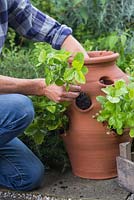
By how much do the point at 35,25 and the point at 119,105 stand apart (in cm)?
72

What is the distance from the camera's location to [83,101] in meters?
2.98

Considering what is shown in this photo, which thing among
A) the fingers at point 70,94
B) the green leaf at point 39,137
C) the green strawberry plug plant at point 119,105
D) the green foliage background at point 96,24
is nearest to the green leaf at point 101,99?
the green strawberry plug plant at point 119,105

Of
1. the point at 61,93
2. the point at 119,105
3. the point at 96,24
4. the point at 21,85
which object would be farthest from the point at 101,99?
the point at 96,24

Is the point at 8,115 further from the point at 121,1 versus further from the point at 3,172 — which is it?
the point at 121,1

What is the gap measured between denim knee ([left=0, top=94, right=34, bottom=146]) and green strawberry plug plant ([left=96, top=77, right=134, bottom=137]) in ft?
1.16

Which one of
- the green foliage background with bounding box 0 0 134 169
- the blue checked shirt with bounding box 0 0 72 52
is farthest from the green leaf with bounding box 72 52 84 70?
the green foliage background with bounding box 0 0 134 169

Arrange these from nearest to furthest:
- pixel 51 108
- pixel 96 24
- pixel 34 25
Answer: pixel 51 108 → pixel 34 25 → pixel 96 24

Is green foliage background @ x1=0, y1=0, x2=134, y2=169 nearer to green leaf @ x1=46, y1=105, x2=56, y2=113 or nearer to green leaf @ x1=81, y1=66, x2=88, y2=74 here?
green leaf @ x1=46, y1=105, x2=56, y2=113

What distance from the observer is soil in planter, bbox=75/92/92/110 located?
296 cm

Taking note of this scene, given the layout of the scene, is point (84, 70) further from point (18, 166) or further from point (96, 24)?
point (96, 24)

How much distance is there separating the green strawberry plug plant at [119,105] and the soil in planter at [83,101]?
158mm

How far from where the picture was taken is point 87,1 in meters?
4.23

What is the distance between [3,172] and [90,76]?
2.37ft

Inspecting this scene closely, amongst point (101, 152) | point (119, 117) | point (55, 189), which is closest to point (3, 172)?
point (55, 189)
